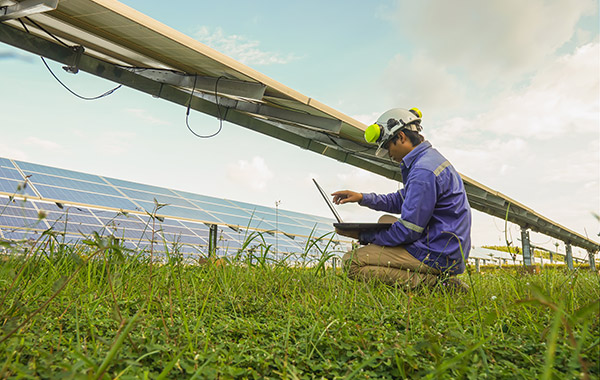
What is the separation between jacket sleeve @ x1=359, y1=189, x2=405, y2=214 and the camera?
188 inches

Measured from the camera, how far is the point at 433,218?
3703 mm

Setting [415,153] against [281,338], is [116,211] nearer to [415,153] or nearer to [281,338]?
[415,153]

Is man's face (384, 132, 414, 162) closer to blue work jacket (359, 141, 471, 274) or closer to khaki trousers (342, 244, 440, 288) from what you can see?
blue work jacket (359, 141, 471, 274)

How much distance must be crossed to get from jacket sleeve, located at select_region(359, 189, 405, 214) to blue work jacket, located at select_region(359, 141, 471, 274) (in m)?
0.97

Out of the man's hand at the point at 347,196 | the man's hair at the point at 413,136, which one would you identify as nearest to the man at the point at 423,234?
the man's hair at the point at 413,136

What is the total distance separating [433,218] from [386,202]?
116cm

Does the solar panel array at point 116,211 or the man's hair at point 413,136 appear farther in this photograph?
the solar panel array at point 116,211

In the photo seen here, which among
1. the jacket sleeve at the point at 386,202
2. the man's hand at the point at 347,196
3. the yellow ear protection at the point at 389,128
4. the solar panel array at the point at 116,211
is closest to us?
the yellow ear protection at the point at 389,128

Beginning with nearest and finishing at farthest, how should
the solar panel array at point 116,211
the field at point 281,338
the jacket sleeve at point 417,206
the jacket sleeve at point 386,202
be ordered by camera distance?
the field at point 281,338
the jacket sleeve at point 417,206
the jacket sleeve at point 386,202
the solar panel array at point 116,211

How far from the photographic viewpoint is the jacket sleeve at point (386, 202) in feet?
15.7

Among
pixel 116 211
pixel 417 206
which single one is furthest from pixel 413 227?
pixel 116 211

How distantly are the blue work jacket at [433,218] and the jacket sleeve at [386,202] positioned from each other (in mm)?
966

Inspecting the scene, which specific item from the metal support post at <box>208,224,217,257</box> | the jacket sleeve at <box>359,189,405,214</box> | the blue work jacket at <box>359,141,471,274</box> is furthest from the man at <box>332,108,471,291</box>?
→ the metal support post at <box>208,224,217,257</box>

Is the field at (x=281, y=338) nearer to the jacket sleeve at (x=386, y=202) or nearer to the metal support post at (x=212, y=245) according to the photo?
the metal support post at (x=212, y=245)
